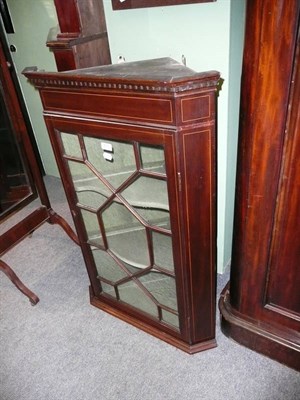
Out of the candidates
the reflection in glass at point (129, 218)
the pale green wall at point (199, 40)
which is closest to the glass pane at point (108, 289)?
the reflection in glass at point (129, 218)

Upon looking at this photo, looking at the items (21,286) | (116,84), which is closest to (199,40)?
(116,84)

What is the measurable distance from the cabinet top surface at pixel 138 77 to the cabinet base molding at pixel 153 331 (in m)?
1.00

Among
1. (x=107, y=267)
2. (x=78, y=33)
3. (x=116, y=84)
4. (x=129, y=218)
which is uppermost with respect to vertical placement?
(x=78, y=33)

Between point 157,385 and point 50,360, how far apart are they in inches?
18.4

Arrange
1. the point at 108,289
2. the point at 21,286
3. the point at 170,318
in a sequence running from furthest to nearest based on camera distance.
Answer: the point at 21,286, the point at 108,289, the point at 170,318

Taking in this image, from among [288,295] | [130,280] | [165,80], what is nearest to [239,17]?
[165,80]

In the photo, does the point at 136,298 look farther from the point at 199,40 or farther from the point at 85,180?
the point at 199,40

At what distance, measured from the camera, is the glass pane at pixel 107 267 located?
1.39 m

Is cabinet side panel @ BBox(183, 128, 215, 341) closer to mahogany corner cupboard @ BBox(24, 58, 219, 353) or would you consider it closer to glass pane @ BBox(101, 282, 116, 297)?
mahogany corner cupboard @ BBox(24, 58, 219, 353)

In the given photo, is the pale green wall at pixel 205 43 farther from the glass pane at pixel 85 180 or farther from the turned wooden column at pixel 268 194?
the glass pane at pixel 85 180

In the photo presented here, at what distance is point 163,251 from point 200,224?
0.20 m

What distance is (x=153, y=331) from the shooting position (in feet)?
4.68

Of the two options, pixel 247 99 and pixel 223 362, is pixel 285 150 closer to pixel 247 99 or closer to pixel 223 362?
pixel 247 99

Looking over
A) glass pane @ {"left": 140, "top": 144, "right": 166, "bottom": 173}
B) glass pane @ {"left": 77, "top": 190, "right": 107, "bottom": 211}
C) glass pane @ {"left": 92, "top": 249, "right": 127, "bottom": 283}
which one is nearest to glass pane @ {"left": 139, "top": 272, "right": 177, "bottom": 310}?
glass pane @ {"left": 92, "top": 249, "right": 127, "bottom": 283}
